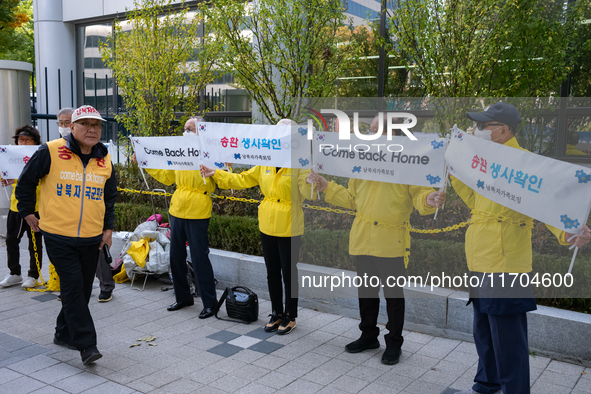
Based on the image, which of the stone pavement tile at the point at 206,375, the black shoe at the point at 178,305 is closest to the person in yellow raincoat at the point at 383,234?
the stone pavement tile at the point at 206,375

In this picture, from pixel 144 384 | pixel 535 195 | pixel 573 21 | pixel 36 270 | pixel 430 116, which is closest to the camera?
pixel 535 195

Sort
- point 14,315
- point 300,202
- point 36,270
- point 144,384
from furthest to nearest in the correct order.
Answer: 1. point 36,270
2. point 14,315
3. point 300,202
4. point 144,384

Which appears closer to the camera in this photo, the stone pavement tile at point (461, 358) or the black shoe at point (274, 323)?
the stone pavement tile at point (461, 358)

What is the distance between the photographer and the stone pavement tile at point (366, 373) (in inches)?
169

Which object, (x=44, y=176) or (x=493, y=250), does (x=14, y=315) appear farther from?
(x=493, y=250)

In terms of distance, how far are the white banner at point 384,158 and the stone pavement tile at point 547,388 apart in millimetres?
1772

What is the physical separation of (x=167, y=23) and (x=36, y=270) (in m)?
5.09

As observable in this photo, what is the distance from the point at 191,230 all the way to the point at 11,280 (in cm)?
297

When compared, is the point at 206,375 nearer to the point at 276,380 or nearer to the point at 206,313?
the point at 276,380

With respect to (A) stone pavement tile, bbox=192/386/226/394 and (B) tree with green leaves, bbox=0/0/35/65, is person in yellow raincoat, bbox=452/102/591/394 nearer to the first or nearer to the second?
(A) stone pavement tile, bbox=192/386/226/394

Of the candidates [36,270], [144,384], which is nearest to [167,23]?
[36,270]

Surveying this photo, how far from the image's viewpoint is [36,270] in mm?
6770

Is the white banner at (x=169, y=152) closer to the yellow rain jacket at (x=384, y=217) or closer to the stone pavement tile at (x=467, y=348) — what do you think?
the yellow rain jacket at (x=384, y=217)

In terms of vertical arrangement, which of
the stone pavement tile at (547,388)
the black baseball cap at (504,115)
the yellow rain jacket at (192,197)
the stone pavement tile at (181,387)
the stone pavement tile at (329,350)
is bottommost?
the stone pavement tile at (329,350)
